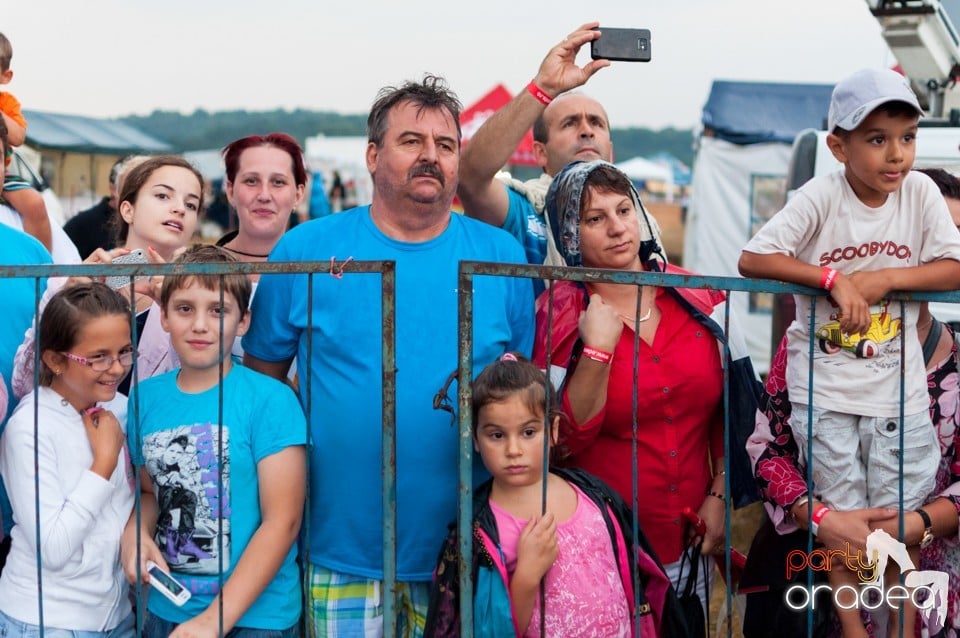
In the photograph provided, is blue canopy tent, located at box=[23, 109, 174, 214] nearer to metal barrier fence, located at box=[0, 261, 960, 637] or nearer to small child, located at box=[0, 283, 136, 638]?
small child, located at box=[0, 283, 136, 638]

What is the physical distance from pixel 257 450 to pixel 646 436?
1185 mm

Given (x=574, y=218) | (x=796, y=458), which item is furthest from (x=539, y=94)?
(x=796, y=458)

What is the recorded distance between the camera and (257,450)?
3.02 meters

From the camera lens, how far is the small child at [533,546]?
2936mm

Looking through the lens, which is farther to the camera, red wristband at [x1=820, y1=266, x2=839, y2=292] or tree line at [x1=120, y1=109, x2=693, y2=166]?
tree line at [x1=120, y1=109, x2=693, y2=166]

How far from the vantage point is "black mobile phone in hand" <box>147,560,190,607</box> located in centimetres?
296

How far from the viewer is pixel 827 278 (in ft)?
9.75

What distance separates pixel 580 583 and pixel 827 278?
1.10 metres

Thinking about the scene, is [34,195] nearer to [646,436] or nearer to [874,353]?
[646,436]

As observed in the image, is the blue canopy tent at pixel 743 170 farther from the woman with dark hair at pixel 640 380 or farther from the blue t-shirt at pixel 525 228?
the woman with dark hair at pixel 640 380

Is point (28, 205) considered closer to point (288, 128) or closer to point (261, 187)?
point (261, 187)

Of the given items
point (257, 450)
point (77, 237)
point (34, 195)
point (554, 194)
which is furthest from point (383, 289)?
point (77, 237)

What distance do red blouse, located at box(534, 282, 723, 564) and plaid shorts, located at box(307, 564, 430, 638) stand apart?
705 mm

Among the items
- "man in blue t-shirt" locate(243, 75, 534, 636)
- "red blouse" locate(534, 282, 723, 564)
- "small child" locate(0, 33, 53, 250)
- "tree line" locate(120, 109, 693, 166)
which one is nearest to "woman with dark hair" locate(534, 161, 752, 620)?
"red blouse" locate(534, 282, 723, 564)
